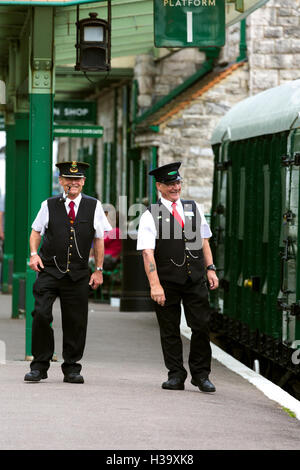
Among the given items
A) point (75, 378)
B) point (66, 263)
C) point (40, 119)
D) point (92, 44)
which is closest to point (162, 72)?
point (40, 119)

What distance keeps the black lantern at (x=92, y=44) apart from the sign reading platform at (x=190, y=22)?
1.41m

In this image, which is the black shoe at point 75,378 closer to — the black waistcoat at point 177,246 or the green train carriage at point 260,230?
the black waistcoat at point 177,246

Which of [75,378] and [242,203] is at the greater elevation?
[242,203]

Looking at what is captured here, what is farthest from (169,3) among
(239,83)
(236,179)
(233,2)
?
(239,83)

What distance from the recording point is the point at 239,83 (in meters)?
23.5

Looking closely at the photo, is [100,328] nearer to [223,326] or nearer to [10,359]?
[223,326]

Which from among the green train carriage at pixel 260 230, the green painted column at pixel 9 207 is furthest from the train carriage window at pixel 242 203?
the green painted column at pixel 9 207

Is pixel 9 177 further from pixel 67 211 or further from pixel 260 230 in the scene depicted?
pixel 67 211

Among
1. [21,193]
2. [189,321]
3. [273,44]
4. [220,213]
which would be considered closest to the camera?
[189,321]

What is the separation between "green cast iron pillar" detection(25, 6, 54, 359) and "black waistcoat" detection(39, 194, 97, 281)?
6.46 ft

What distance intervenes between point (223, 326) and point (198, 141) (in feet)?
27.1

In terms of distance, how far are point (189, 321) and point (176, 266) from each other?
1.51ft

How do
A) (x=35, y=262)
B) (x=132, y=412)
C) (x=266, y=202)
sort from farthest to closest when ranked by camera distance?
(x=266, y=202)
(x=35, y=262)
(x=132, y=412)

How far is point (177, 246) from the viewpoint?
10.2 m
